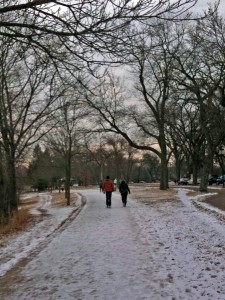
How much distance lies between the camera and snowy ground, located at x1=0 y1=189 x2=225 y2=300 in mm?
7363

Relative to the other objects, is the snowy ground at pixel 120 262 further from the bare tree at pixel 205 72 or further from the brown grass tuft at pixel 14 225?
the bare tree at pixel 205 72

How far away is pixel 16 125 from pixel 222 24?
1720cm

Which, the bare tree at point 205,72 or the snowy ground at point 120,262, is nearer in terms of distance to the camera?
the snowy ground at point 120,262

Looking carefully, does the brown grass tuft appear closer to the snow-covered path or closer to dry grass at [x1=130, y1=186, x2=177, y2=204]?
the snow-covered path

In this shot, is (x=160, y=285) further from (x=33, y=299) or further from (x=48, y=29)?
(x=48, y=29)

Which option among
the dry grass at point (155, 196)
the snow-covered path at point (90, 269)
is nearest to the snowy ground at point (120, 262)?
the snow-covered path at point (90, 269)

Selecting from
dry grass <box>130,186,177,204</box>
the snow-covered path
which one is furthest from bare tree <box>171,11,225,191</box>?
the snow-covered path

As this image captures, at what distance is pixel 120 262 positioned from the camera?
9703 mm

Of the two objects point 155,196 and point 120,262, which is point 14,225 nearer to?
point 120,262

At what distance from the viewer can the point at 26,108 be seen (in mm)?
26016

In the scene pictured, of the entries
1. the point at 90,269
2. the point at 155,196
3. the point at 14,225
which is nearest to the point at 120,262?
the point at 90,269

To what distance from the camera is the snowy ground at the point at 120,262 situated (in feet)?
24.2

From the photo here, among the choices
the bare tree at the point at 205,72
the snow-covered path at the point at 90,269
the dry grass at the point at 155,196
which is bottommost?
the snow-covered path at the point at 90,269

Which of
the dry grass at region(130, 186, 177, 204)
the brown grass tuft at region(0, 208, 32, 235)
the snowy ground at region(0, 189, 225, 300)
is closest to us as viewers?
the snowy ground at region(0, 189, 225, 300)
